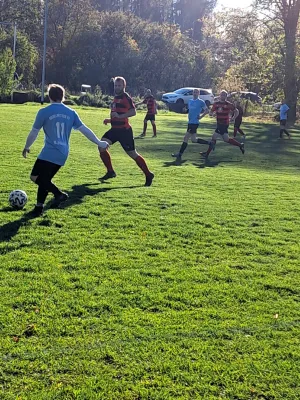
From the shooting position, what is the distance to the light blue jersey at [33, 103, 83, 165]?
20.7 ft

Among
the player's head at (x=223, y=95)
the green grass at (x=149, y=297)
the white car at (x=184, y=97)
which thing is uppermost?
the white car at (x=184, y=97)

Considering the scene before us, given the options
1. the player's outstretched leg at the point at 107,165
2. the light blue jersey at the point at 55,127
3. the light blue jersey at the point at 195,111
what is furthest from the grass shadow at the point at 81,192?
the light blue jersey at the point at 195,111

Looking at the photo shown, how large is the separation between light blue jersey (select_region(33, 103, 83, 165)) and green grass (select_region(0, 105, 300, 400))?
32.7 inches

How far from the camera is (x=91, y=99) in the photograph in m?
41.3

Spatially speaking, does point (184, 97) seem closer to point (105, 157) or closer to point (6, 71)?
point (6, 71)

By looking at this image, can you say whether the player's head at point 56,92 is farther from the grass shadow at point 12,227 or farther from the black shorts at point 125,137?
the black shorts at point 125,137

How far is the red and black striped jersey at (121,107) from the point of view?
30.1ft

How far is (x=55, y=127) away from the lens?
20.9 feet

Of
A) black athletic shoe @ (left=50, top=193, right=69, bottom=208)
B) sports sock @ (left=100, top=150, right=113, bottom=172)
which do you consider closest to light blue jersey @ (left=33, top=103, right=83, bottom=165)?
black athletic shoe @ (left=50, top=193, right=69, bottom=208)

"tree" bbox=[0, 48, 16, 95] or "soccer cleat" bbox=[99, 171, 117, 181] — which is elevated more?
"tree" bbox=[0, 48, 16, 95]

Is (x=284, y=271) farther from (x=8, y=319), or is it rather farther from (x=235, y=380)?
(x=8, y=319)

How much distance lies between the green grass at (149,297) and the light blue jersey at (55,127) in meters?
0.83

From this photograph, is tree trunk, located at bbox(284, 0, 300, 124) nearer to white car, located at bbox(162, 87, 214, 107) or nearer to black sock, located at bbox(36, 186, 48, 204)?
white car, located at bbox(162, 87, 214, 107)

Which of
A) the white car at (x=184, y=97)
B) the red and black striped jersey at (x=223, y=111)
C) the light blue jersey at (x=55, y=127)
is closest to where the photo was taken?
the light blue jersey at (x=55, y=127)
